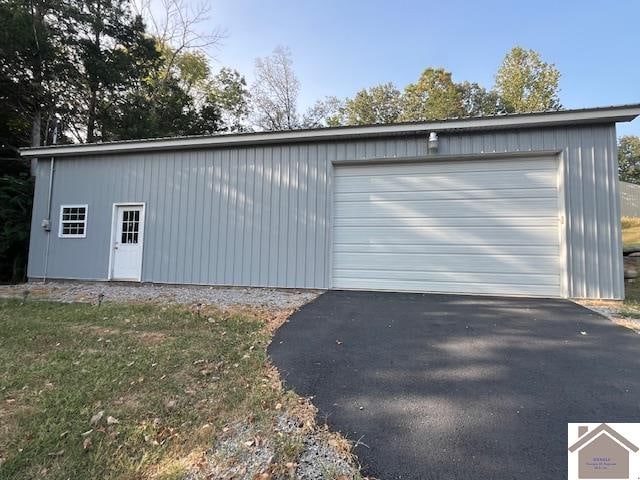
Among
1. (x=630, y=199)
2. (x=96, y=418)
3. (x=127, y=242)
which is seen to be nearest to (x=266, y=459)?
(x=96, y=418)

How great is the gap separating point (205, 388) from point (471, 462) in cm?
203

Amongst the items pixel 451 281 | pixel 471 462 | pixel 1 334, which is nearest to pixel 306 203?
pixel 451 281

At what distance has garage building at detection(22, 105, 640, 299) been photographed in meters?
6.02

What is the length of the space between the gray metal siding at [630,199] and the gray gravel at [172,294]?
27.2m

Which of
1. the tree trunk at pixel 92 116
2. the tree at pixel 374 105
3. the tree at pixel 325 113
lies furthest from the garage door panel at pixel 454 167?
the tree at pixel 374 105

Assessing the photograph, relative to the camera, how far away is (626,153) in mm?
37094

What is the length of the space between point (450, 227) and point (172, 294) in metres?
5.89

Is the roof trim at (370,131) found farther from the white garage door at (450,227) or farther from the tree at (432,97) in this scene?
the tree at (432,97)

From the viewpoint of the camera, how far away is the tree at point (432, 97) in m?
22.3

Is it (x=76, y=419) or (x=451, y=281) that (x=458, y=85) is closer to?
(x=451, y=281)

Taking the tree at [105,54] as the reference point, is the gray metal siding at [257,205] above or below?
below

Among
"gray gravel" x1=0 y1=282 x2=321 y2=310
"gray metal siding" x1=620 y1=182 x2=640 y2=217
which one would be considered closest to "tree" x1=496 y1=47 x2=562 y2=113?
"gray metal siding" x1=620 y1=182 x2=640 y2=217

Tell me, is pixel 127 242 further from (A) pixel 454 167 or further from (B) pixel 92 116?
(B) pixel 92 116

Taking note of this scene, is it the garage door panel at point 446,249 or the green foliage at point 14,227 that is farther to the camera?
the green foliage at point 14,227
